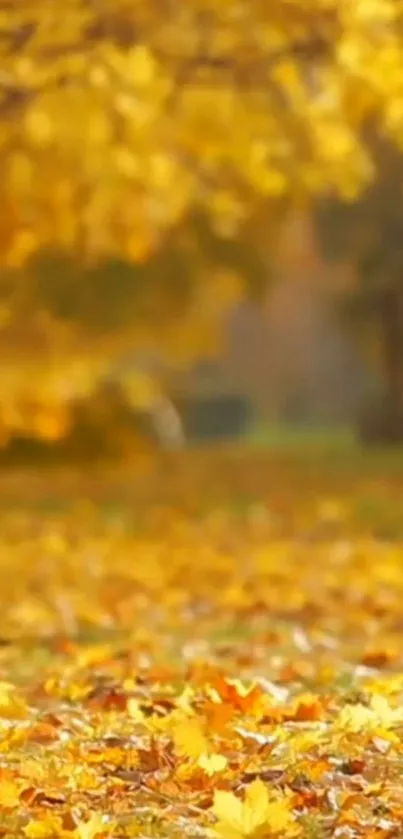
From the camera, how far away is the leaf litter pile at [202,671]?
4.90 meters

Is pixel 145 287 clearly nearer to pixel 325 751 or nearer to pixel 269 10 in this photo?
pixel 269 10

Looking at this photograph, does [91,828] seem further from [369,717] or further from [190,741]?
[369,717]

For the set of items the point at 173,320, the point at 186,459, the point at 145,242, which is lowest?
the point at 186,459

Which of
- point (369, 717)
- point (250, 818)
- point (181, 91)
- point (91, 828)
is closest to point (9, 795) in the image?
point (91, 828)

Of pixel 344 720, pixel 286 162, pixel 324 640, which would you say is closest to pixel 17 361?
pixel 286 162

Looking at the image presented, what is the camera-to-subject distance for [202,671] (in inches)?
284

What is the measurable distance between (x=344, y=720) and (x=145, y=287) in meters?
15.9

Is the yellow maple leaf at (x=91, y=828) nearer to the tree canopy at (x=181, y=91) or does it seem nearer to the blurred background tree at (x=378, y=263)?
the tree canopy at (x=181, y=91)

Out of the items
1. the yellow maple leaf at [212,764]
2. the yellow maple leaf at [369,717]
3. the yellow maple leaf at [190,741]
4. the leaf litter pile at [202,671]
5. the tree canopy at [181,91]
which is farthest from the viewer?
the tree canopy at [181,91]

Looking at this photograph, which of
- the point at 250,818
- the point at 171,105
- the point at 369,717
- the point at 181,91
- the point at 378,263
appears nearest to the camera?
the point at 250,818

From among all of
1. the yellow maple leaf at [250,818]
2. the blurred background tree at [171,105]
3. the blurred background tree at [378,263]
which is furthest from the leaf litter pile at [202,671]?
the blurred background tree at [378,263]

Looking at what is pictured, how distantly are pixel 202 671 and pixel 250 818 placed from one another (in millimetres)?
2640

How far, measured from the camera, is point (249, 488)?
60.3ft

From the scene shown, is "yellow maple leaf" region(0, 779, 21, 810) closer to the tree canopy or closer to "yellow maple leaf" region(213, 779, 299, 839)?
"yellow maple leaf" region(213, 779, 299, 839)
